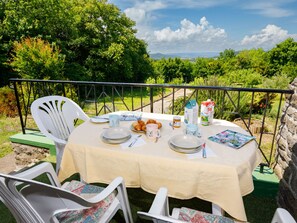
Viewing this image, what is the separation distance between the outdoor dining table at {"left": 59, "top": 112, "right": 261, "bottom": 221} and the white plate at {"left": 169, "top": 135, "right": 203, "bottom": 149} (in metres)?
0.05

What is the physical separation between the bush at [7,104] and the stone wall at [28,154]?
3.64 m

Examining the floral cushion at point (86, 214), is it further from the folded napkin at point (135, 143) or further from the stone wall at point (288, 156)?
the stone wall at point (288, 156)

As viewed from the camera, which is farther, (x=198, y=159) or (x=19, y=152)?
(x=19, y=152)

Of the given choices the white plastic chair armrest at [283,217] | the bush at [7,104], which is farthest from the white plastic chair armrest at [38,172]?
the bush at [7,104]

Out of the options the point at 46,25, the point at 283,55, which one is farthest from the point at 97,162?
the point at 283,55

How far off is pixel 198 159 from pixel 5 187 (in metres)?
0.94

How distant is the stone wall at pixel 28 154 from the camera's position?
272 cm

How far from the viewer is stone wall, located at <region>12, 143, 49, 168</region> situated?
107 inches

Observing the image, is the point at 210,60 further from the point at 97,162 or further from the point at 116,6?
the point at 97,162

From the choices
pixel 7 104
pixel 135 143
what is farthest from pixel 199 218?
pixel 7 104

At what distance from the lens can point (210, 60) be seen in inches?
661

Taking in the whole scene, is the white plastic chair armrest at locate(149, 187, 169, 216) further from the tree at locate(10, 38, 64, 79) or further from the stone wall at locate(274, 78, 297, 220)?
the tree at locate(10, 38, 64, 79)

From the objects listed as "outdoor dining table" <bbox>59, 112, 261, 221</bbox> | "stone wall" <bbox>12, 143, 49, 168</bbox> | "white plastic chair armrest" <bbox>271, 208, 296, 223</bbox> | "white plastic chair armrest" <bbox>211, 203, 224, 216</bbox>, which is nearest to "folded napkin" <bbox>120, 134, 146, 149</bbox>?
"outdoor dining table" <bbox>59, 112, 261, 221</bbox>

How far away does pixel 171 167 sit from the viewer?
1.12 m
